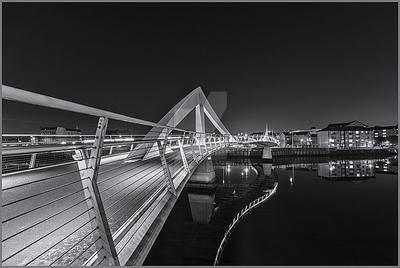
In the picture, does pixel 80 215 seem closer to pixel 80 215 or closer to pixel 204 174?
pixel 80 215

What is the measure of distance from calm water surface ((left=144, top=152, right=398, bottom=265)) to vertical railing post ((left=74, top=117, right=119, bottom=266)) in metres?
7.56

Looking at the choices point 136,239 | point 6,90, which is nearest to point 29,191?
point 136,239

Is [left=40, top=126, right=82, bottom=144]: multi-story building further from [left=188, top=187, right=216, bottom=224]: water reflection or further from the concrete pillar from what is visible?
the concrete pillar

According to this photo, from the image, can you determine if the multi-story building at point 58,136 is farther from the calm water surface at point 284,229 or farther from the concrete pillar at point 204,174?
the concrete pillar at point 204,174

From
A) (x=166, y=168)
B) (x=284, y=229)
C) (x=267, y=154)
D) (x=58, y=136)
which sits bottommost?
(x=284, y=229)

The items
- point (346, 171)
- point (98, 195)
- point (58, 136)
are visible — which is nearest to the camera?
point (98, 195)

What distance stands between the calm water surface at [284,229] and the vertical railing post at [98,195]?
24.8 ft

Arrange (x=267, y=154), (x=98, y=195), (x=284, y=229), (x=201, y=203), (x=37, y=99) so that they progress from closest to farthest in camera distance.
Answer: (x=37, y=99) < (x=98, y=195) < (x=284, y=229) < (x=201, y=203) < (x=267, y=154)

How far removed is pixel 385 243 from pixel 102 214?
47.4ft

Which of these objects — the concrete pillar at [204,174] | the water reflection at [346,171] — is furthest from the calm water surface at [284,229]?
the water reflection at [346,171]

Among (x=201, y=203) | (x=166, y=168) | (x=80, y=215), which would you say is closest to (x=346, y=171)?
(x=201, y=203)

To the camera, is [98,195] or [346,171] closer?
[98,195]

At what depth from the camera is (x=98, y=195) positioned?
181 cm

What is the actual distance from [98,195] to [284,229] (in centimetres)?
1336
